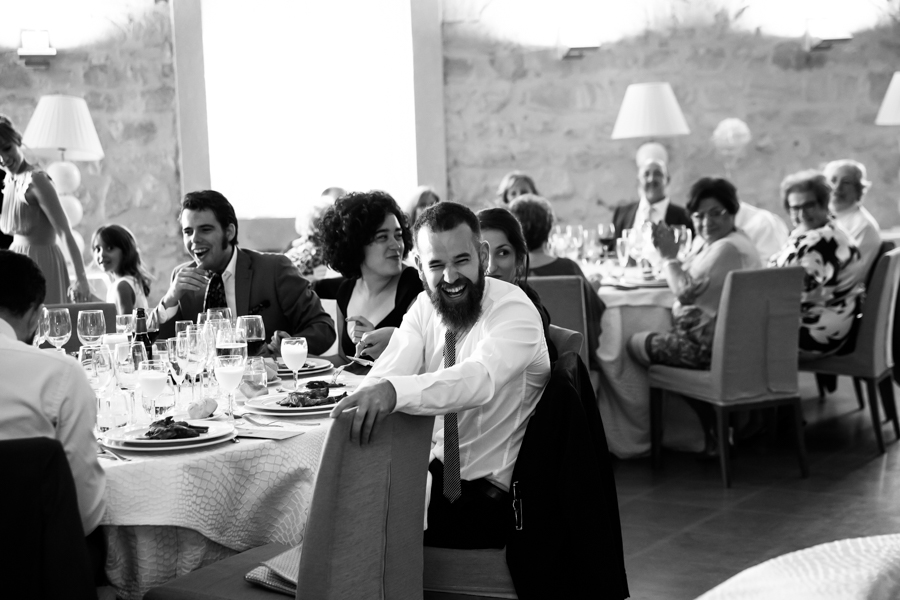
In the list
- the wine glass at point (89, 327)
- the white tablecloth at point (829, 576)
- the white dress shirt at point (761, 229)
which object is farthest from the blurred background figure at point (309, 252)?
the white tablecloth at point (829, 576)

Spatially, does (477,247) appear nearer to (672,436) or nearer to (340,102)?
(672,436)

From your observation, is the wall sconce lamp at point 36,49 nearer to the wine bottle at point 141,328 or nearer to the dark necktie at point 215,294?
the dark necktie at point 215,294

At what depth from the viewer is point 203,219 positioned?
358 centimetres

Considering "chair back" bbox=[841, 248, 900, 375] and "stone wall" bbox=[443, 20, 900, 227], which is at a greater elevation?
"stone wall" bbox=[443, 20, 900, 227]

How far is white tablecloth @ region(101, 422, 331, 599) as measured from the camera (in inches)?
75.1

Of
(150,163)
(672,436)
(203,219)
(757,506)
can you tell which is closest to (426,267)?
(203,219)

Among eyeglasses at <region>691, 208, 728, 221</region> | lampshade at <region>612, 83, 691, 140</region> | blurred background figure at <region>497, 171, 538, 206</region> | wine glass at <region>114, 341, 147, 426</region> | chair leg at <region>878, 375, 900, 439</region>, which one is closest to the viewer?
wine glass at <region>114, 341, 147, 426</region>

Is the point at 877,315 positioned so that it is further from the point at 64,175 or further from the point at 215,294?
the point at 64,175

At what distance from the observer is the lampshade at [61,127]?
6.24 metres

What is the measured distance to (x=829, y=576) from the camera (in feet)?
1.51

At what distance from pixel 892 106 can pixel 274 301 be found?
19.3 feet

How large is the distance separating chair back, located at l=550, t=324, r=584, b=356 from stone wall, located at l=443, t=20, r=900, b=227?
5056mm

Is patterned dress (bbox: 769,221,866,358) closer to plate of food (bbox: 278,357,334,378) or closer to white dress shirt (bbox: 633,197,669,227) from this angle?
white dress shirt (bbox: 633,197,669,227)

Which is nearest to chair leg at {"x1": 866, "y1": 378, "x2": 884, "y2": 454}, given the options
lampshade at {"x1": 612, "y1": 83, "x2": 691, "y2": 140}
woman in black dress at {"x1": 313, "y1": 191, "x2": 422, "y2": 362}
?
woman in black dress at {"x1": 313, "y1": 191, "x2": 422, "y2": 362}
